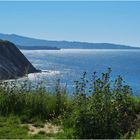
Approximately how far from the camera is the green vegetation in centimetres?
975

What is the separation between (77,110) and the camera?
10203 mm

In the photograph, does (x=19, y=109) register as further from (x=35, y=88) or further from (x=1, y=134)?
(x=1, y=134)

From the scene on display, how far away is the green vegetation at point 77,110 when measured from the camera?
9.75m

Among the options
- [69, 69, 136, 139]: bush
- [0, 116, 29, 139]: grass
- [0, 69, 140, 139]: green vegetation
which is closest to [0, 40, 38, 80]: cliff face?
[0, 69, 140, 139]: green vegetation

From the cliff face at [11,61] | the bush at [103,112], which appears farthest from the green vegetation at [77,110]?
the cliff face at [11,61]

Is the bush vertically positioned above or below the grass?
above

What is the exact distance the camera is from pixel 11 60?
11144 centimetres

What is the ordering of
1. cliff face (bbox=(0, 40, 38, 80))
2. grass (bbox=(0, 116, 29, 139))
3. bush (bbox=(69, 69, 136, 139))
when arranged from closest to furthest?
bush (bbox=(69, 69, 136, 139)), grass (bbox=(0, 116, 29, 139)), cliff face (bbox=(0, 40, 38, 80))

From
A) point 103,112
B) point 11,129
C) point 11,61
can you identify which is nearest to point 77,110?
point 103,112

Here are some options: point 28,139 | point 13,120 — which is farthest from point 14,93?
point 28,139

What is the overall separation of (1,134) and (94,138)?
213cm

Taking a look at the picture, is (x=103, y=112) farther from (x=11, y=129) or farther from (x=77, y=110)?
(x=11, y=129)

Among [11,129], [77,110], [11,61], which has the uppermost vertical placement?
[77,110]

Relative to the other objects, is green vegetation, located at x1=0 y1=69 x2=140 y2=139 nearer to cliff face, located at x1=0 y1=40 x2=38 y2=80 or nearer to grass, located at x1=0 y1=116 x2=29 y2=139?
grass, located at x1=0 y1=116 x2=29 y2=139
